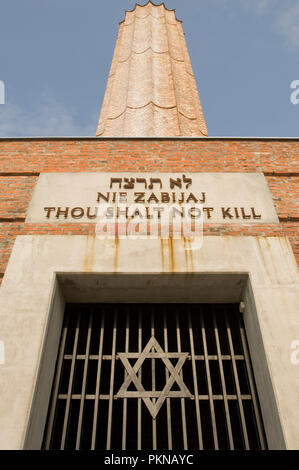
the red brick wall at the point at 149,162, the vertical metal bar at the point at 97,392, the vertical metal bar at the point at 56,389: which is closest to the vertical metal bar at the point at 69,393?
the vertical metal bar at the point at 56,389

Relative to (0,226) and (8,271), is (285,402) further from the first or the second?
(0,226)

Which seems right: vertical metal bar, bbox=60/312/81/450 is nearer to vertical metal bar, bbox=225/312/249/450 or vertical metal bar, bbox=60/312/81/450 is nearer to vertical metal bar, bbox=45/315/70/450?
vertical metal bar, bbox=45/315/70/450

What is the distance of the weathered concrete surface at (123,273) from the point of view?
2.82 metres

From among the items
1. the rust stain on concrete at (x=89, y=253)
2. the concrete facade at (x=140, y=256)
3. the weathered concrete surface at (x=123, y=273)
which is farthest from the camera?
the rust stain on concrete at (x=89, y=253)

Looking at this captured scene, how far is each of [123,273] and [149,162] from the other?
1.88 m

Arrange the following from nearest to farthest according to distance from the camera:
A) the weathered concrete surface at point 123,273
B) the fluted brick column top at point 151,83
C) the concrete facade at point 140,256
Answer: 1. the weathered concrete surface at point 123,273
2. the concrete facade at point 140,256
3. the fluted brick column top at point 151,83

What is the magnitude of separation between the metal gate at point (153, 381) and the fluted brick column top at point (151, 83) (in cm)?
678

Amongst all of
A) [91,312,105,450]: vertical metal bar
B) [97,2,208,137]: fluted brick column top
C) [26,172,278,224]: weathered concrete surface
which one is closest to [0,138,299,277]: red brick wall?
[26,172,278,224]: weathered concrete surface

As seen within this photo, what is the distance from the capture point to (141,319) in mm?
3883

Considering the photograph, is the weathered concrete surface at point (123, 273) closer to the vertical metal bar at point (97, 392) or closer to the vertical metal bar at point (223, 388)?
the vertical metal bar at point (223, 388)

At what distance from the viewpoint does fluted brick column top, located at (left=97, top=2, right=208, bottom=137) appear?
1039 centimetres

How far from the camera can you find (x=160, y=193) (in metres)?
4.37

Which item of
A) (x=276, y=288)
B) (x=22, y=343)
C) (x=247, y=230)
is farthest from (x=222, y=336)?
(x=22, y=343)

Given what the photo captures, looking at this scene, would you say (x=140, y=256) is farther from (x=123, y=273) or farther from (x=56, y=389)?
(x=56, y=389)
